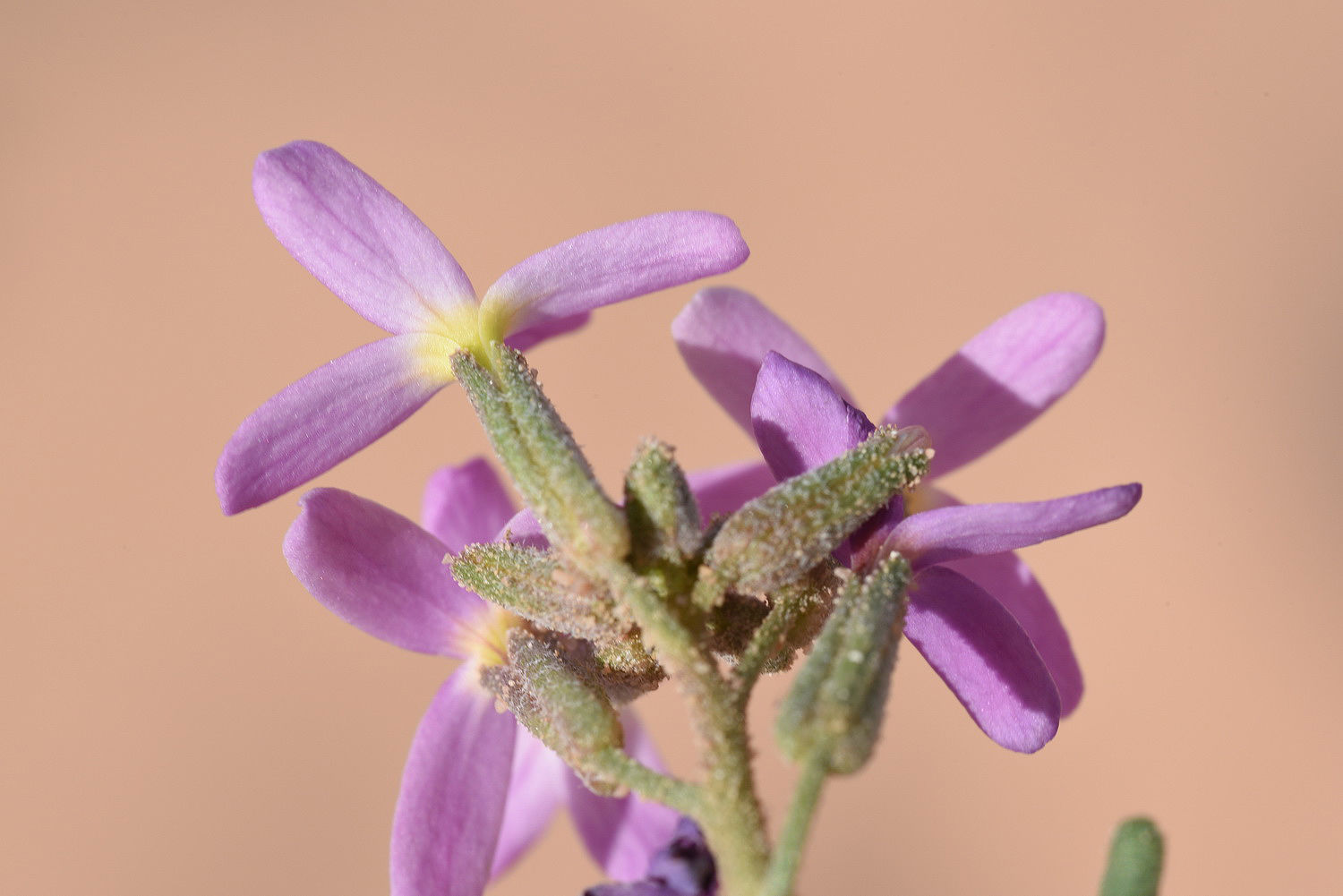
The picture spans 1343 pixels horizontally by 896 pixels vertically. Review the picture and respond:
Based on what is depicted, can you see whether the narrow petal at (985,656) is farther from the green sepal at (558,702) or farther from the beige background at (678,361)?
the beige background at (678,361)

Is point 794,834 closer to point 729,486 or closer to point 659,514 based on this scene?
point 659,514

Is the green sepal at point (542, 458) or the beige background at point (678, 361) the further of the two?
the beige background at point (678, 361)

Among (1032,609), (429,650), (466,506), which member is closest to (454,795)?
(429,650)

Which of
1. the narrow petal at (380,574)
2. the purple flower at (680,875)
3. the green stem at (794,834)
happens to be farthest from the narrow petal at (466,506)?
the green stem at (794,834)

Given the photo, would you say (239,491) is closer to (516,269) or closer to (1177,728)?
(516,269)

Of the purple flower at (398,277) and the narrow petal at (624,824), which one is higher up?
the purple flower at (398,277)
